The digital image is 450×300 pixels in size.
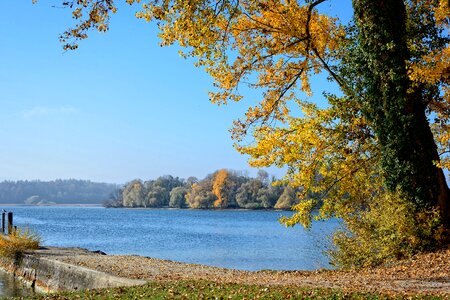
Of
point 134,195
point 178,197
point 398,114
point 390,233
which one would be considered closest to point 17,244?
point 390,233

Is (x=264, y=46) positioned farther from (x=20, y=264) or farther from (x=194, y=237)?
(x=194, y=237)

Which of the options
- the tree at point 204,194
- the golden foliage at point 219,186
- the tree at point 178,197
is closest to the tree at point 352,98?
the golden foliage at point 219,186

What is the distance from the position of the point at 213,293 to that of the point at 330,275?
18.6 feet

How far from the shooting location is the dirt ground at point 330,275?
1250 cm

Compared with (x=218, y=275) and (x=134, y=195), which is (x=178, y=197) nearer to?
(x=134, y=195)

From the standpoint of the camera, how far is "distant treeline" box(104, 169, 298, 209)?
109875mm

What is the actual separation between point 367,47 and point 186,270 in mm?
9122

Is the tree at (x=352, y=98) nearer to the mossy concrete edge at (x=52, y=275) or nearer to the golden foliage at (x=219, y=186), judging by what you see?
the mossy concrete edge at (x=52, y=275)

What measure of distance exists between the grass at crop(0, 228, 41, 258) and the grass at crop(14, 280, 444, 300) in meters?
10.7

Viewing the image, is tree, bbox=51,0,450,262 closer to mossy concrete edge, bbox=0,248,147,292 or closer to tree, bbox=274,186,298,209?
mossy concrete edge, bbox=0,248,147,292

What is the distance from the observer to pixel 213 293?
11070mm

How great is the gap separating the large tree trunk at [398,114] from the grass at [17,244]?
47.7 feet

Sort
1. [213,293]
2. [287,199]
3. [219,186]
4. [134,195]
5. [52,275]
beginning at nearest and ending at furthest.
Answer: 1. [213,293]
2. [52,275]
3. [287,199]
4. [219,186]
5. [134,195]

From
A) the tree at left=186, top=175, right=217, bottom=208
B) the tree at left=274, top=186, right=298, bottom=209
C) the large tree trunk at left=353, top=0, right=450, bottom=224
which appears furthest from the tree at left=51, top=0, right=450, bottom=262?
the tree at left=186, top=175, right=217, bottom=208
